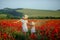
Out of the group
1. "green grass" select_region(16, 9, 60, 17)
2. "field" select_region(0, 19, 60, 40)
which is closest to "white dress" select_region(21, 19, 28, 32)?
"field" select_region(0, 19, 60, 40)

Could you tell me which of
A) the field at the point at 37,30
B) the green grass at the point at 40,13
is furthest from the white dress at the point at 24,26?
the green grass at the point at 40,13

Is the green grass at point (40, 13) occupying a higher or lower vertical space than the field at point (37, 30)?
higher

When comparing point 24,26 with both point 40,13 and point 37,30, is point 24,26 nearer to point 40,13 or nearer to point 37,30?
point 37,30

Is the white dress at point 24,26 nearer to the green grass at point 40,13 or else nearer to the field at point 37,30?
the field at point 37,30

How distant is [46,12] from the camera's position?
257cm

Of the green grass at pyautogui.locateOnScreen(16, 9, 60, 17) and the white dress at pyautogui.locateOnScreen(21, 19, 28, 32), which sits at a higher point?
the green grass at pyautogui.locateOnScreen(16, 9, 60, 17)

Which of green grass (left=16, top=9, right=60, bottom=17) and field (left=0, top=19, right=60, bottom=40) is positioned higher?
green grass (left=16, top=9, right=60, bottom=17)

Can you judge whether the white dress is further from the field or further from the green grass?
the green grass

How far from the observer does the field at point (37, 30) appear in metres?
2.47

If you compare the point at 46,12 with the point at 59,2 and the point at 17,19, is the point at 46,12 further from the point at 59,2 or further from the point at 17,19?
the point at 17,19

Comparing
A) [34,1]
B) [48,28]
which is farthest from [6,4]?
[48,28]

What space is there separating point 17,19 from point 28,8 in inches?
11.2

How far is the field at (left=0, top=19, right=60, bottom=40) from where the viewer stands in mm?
2473

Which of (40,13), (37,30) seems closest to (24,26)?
(37,30)
